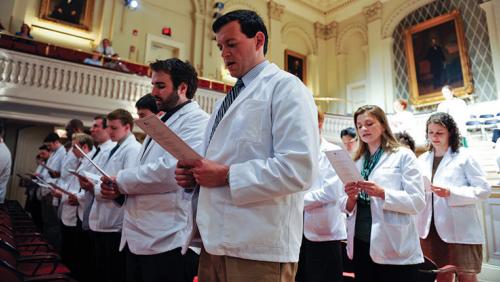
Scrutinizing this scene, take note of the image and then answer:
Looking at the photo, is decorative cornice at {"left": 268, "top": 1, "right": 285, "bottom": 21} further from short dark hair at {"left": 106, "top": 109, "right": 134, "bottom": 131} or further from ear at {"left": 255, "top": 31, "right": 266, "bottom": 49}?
ear at {"left": 255, "top": 31, "right": 266, "bottom": 49}

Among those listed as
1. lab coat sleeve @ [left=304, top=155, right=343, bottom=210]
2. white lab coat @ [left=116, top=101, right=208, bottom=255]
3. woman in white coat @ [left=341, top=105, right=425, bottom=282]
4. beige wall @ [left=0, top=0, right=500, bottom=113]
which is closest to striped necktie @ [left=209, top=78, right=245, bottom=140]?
white lab coat @ [left=116, top=101, right=208, bottom=255]

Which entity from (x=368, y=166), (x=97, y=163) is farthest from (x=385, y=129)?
(x=97, y=163)

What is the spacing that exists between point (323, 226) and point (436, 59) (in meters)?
10.3

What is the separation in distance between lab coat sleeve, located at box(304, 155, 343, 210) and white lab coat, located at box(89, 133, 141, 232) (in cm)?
126

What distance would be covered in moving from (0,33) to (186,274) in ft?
24.4

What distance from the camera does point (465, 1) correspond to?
10242 millimetres

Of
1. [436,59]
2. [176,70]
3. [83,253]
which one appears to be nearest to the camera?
[176,70]

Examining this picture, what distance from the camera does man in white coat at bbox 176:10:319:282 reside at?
41.8 inches

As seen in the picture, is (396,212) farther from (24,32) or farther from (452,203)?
(24,32)

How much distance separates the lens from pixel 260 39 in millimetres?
1349

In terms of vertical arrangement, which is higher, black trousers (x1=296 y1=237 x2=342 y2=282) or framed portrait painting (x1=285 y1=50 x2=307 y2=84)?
framed portrait painting (x1=285 y1=50 x2=307 y2=84)

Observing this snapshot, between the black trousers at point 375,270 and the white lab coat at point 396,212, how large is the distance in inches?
1.6

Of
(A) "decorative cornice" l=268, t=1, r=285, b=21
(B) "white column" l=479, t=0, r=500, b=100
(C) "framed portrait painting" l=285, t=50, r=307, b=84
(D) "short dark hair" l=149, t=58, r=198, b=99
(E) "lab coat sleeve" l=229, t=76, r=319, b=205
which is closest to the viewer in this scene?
(E) "lab coat sleeve" l=229, t=76, r=319, b=205

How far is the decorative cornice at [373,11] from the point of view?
12.5m
